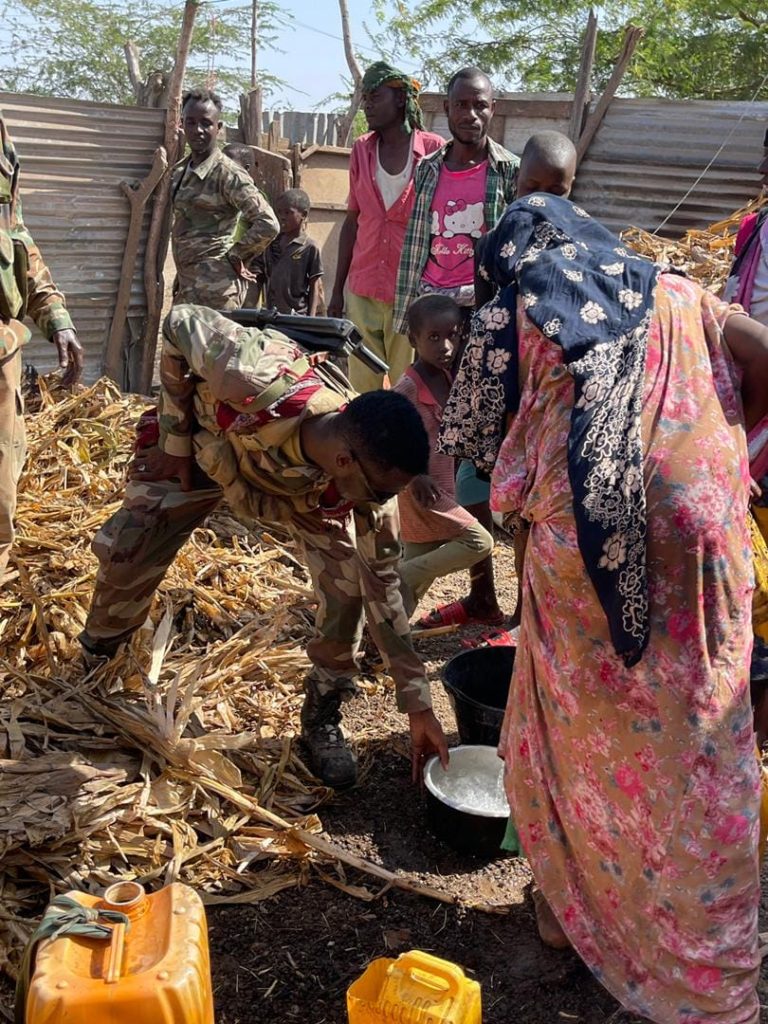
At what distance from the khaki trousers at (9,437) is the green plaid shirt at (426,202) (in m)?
2.15

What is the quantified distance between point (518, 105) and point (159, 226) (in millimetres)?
3361

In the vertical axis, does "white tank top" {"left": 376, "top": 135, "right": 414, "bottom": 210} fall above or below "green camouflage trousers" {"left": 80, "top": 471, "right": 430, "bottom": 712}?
above

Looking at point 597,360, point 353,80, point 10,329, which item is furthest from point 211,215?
point 353,80

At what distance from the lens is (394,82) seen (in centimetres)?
542

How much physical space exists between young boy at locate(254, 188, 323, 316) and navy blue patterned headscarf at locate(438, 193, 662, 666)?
20.7 feet

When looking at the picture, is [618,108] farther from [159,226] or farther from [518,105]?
[159,226]

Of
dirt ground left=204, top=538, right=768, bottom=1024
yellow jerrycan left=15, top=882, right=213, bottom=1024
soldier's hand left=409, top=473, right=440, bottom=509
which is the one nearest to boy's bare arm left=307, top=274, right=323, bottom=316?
soldier's hand left=409, top=473, right=440, bottom=509

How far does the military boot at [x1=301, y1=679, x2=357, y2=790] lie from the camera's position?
→ 10.9ft

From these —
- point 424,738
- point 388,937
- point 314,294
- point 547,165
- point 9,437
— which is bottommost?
point 388,937

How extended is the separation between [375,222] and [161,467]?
277cm

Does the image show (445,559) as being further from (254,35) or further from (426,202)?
(254,35)

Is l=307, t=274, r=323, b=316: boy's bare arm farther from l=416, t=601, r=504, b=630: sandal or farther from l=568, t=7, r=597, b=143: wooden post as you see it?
l=416, t=601, r=504, b=630: sandal

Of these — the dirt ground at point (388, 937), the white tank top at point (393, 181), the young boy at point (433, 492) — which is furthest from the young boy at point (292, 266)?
the dirt ground at point (388, 937)

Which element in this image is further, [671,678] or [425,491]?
[425,491]
